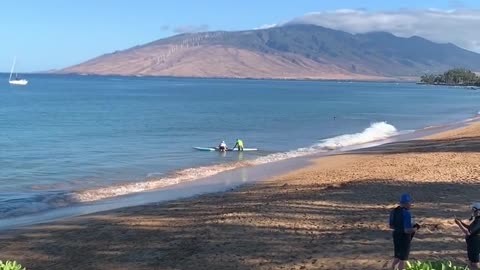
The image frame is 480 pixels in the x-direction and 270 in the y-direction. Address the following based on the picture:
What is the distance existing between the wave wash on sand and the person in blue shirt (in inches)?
504

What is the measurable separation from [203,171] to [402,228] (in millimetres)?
17550

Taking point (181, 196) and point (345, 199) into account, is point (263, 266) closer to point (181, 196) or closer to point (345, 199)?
point (345, 199)

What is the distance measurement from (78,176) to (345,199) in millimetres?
12715

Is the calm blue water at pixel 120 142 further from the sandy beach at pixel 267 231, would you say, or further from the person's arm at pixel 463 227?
the person's arm at pixel 463 227

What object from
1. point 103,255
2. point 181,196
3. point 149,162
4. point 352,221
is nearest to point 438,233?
point 352,221

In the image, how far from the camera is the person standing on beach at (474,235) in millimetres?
8016

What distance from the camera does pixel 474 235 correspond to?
8.11 meters

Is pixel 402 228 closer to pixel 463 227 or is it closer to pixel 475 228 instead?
pixel 463 227

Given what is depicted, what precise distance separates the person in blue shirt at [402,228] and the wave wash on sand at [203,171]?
12.8 m

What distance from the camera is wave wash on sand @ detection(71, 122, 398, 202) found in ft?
66.3

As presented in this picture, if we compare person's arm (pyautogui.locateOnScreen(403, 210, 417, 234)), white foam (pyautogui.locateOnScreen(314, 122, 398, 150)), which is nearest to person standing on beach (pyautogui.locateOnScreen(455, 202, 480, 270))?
person's arm (pyautogui.locateOnScreen(403, 210, 417, 234))

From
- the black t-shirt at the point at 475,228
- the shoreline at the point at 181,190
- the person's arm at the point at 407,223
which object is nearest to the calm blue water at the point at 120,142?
the shoreline at the point at 181,190

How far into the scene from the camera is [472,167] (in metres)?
20.2

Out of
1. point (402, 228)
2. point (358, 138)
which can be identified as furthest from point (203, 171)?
point (358, 138)
